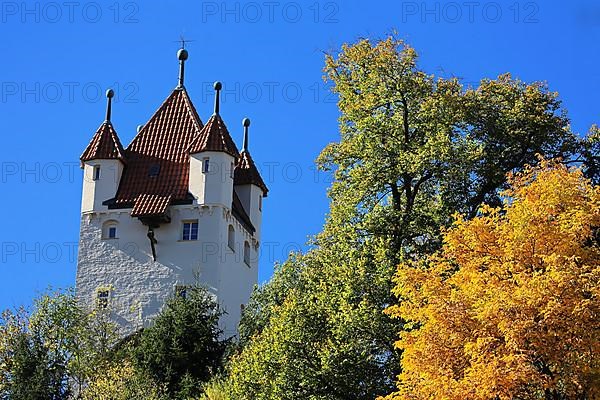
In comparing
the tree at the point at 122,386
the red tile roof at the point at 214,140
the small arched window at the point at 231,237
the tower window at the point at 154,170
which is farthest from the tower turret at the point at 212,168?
the tree at the point at 122,386

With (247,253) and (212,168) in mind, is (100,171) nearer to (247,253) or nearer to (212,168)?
(212,168)

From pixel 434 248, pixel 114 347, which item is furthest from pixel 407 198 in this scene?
pixel 114 347

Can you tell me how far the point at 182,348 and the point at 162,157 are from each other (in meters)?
13.5

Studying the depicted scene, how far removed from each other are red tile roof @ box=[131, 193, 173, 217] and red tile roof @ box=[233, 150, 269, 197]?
5777mm

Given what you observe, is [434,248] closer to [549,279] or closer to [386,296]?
[386,296]

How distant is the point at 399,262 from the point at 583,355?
1177 centimetres

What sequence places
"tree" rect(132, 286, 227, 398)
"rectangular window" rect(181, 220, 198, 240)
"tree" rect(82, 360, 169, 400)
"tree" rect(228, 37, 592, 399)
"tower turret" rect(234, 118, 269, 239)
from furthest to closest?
"tower turret" rect(234, 118, 269, 239) < "rectangular window" rect(181, 220, 198, 240) < "tree" rect(132, 286, 227, 398) < "tree" rect(82, 360, 169, 400) < "tree" rect(228, 37, 592, 399)

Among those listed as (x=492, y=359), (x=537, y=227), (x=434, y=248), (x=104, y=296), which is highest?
(x=104, y=296)

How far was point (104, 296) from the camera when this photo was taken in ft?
197

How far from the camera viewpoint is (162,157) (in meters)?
62.5

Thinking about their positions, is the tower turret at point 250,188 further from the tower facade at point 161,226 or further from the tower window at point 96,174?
the tower window at point 96,174

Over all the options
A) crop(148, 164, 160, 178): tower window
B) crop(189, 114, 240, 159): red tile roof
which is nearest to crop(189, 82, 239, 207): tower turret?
crop(189, 114, 240, 159): red tile roof

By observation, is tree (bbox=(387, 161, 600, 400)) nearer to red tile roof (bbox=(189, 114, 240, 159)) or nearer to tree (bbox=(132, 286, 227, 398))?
tree (bbox=(132, 286, 227, 398))

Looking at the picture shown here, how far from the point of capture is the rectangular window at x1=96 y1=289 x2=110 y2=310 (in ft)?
194
